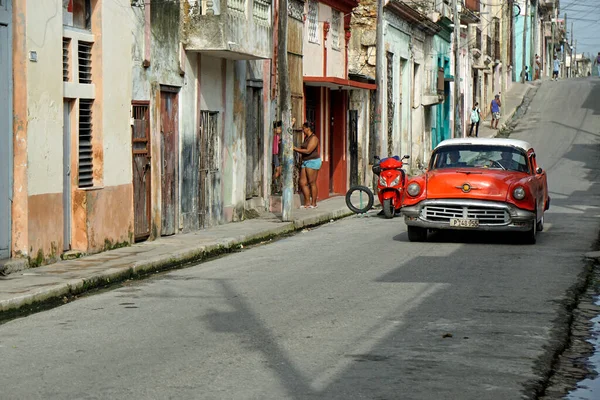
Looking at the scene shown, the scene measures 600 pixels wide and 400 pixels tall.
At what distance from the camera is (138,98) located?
669 inches

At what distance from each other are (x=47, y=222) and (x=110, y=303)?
11.1ft

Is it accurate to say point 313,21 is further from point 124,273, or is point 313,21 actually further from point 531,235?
point 124,273

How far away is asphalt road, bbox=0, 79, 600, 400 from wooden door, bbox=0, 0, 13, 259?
193 centimetres

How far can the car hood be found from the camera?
15.9 m

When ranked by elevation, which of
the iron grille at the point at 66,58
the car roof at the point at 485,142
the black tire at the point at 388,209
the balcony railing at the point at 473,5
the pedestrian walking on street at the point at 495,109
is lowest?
the black tire at the point at 388,209

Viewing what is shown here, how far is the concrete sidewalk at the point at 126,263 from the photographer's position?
11.4 metres

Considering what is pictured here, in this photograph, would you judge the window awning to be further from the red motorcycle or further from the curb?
the curb

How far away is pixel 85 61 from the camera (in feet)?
51.2

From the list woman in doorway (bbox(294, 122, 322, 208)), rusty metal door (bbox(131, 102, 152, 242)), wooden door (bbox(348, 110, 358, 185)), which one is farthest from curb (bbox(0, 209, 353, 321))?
wooden door (bbox(348, 110, 358, 185))

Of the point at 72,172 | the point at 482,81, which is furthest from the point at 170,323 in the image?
the point at 482,81

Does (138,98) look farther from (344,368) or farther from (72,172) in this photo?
(344,368)

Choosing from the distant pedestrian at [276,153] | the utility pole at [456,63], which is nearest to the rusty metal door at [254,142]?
the distant pedestrian at [276,153]

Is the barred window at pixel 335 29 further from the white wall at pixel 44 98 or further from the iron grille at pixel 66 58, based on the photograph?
the white wall at pixel 44 98

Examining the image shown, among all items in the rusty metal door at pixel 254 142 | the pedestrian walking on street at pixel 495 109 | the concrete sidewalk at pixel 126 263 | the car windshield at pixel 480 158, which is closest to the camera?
the concrete sidewalk at pixel 126 263
